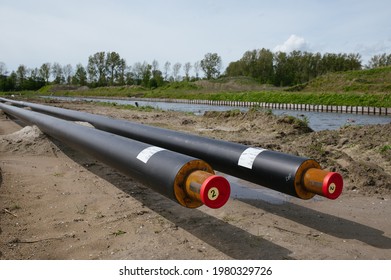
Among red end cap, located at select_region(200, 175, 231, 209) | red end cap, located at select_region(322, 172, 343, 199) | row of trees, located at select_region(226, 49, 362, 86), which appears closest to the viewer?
red end cap, located at select_region(200, 175, 231, 209)

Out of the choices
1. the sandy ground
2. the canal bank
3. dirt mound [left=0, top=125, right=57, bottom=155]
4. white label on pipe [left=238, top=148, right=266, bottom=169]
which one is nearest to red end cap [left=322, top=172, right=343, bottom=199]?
the sandy ground

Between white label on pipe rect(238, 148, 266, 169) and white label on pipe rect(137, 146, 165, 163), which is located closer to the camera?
white label on pipe rect(137, 146, 165, 163)

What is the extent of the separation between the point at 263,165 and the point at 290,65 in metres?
66.6

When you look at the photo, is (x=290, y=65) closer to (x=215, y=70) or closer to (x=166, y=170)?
(x=215, y=70)

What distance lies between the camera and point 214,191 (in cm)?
268

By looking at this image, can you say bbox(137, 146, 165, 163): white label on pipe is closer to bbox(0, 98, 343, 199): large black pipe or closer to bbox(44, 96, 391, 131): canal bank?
bbox(0, 98, 343, 199): large black pipe

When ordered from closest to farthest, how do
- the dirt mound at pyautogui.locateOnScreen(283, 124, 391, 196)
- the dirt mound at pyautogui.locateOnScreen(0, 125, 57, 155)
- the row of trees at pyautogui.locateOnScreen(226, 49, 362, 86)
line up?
the dirt mound at pyautogui.locateOnScreen(283, 124, 391, 196) < the dirt mound at pyautogui.locateOnScreen(0, 125, 57, 155) < the row of trees at pyautogui.locateOnScreen(226, 49, 362, 86)

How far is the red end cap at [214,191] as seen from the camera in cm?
264

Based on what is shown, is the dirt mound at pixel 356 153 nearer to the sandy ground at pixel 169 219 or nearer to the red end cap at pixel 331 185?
the sandy ground at pixel 169 219

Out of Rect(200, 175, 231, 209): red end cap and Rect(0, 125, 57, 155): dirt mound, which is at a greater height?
Rect(200, 175, 231, 209): red end cap

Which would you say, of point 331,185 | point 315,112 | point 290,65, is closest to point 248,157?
point 331,185

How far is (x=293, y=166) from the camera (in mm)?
3404

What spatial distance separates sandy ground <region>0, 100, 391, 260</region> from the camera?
125 inches

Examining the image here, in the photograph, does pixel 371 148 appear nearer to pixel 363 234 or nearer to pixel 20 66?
pixel 363 234
